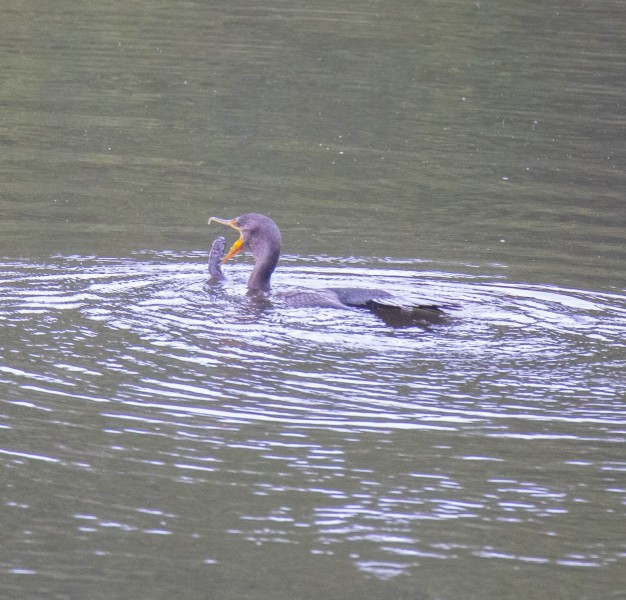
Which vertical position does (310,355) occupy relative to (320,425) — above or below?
above

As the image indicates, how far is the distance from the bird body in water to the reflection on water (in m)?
0.19

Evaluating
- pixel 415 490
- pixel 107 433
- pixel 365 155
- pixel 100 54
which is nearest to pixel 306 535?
pixel 415 490

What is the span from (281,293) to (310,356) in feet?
5.41

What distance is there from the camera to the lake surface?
556cm

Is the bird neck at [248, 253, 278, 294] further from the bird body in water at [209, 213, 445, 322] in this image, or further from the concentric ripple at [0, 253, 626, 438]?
the concentric ripple at [0, 253, 626, 438]

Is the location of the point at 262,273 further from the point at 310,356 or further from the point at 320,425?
the point at 320,425

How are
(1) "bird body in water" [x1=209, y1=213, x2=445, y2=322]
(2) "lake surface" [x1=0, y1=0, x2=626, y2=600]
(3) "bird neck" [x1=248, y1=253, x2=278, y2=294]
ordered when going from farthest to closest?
(3) "bird neck" [x1=248, y1=253, x2=278, y2=294], (1) "bird body in water" [x1=209, y1=213, x2=445, y2=322], (2) "lake surface" [x1=0, y1=0, x2=626, y2=600]

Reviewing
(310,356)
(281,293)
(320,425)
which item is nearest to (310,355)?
(310,356)

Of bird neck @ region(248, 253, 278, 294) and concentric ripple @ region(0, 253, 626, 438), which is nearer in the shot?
concentric ripple @ region(0, 253, 626, 438)

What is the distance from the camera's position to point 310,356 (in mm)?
7871

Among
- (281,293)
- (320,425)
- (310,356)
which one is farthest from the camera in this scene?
(281,293)

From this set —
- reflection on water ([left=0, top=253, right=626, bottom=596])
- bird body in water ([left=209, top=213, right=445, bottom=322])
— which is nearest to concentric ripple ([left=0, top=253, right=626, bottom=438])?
reflection on water ([left=0, top=253, right=626, bottom=596])

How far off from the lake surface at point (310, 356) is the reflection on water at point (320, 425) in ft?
0.06

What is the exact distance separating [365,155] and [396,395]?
362 inches
